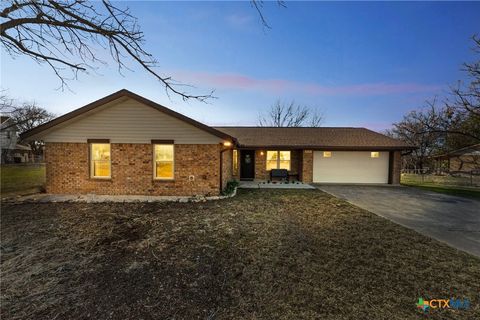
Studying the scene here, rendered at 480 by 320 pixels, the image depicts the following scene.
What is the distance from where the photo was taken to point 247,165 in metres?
14.3

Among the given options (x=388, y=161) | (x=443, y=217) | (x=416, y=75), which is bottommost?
(x=443, y=217)

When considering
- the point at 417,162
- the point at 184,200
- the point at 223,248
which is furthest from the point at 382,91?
the point at 223,248

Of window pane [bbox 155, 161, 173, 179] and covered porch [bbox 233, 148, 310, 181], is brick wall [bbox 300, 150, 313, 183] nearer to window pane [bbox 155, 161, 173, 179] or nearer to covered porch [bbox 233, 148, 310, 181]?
covered porch [bbox 233, 148, 310, 181]

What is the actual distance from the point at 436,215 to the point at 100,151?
12593 millimetres

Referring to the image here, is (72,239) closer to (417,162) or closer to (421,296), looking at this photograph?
(421,296)

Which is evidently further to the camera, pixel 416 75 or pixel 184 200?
pixel 416 75

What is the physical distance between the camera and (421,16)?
923 cm

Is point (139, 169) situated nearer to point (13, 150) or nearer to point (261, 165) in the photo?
point (261, 165)

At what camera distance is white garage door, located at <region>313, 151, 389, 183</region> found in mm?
13461

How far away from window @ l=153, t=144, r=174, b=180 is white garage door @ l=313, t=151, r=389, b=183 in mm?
9298

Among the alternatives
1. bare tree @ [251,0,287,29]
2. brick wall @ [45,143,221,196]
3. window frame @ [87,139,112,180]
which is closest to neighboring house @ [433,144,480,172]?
brick wall @ [45,143,221,196]

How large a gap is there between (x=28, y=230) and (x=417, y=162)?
42271mm

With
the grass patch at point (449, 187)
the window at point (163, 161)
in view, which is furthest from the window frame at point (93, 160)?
the grass patch at point (449, 187)

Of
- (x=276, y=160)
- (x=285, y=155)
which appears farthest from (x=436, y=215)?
(x=276, y=160)
